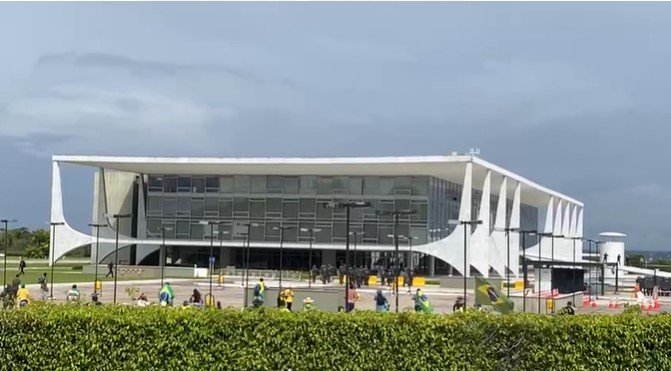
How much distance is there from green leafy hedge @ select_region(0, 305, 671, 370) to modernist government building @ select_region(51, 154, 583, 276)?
167 feet

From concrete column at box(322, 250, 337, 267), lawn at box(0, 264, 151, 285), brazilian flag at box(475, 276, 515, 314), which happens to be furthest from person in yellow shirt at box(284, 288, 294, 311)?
concrete column at box(322, 250, 337, 267)

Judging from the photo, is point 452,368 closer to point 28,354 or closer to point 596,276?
point 28,354

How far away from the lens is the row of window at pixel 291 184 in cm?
6900

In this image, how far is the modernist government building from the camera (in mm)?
65812

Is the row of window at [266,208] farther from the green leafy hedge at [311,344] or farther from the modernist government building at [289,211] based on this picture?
the green leafy hedge at [311,344]

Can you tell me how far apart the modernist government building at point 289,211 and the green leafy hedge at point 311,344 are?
50.9 metres

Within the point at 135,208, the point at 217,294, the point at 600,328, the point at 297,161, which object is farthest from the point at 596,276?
the point at 600,328

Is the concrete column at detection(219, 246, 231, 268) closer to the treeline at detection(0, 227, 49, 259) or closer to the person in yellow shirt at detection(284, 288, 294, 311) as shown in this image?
the treeline at detection(0, 227, 49, 259)

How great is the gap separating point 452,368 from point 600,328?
2079 mm

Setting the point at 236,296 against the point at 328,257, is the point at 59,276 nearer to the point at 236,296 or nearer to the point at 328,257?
the point at 236,296

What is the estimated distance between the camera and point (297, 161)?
65.5 metres

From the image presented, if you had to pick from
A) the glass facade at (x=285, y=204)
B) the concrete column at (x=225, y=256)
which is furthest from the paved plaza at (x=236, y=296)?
the concrete column at (x=225, y=256)

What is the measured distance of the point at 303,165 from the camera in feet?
218

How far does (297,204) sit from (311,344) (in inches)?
2376
